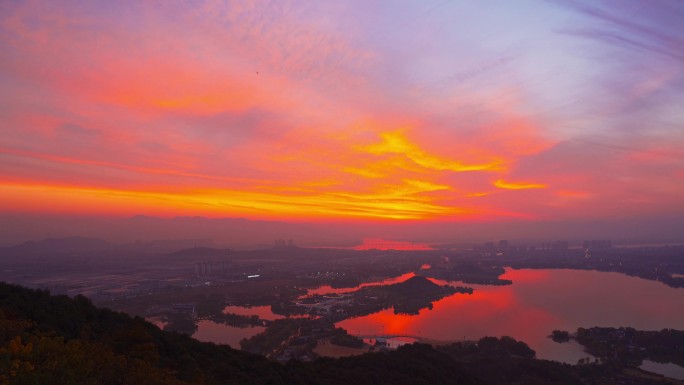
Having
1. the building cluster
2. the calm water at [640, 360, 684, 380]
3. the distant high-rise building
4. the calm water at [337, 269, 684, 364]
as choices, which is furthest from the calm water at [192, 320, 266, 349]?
the distant high-rise building

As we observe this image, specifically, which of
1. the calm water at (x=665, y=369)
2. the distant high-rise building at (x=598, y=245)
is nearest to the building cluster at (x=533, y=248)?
the distant high-rise building at (x=598, y=245)

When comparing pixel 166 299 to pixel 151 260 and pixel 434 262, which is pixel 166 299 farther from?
pixel 434 262

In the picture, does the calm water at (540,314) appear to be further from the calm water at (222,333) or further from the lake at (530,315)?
the calm water at (222,333)

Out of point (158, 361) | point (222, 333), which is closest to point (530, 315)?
point (222, 333)

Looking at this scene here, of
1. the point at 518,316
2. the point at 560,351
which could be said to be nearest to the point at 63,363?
the point at 560,351

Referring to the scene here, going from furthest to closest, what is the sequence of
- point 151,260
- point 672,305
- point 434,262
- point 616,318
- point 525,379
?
1. point 434,262
2. point 151,260
3. point 672,305
4. point 616,318
5. point 525,379

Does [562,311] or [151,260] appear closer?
[562,311]

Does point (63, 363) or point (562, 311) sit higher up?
point (63, 363)
